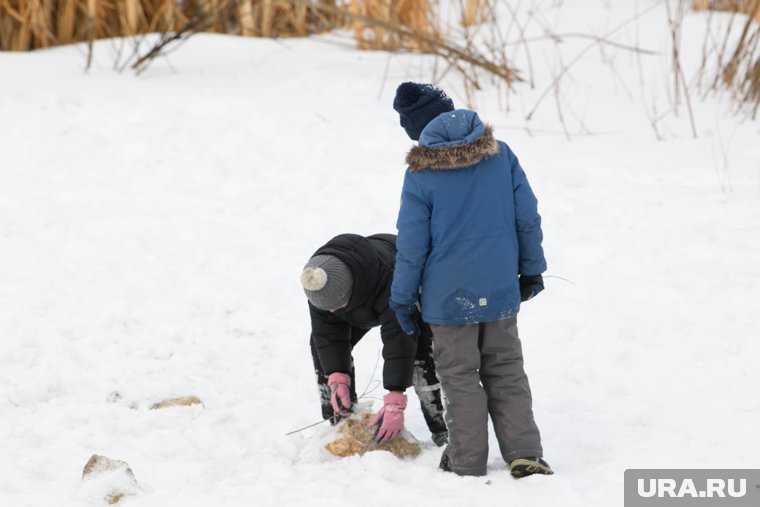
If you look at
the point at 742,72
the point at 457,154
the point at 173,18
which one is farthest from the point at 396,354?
the point at 173,18

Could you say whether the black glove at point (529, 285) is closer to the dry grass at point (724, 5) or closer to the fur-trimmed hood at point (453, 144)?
the fur-trimmed hood at point (453, 144)

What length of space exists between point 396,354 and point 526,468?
55cm

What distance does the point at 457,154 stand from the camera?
2.64 m

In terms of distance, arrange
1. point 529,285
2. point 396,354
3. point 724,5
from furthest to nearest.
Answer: point 724,5 → point 396,354 → point 529,285

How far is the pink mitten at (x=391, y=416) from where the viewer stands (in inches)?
120

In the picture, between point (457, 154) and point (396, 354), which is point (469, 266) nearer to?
point (457, 154)

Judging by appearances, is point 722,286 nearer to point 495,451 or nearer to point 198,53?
point 495,451

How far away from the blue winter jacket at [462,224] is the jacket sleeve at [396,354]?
0.86ft

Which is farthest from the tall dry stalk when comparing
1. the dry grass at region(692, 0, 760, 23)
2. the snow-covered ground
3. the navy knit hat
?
the navy knit hat

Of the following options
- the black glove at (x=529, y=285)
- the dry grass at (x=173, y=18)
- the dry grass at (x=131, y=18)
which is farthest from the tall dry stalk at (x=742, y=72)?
the black glove at (x=529, y=285)

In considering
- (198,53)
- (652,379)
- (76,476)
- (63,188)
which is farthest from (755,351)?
(198,53)

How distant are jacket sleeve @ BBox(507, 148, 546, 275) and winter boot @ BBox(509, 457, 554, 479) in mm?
590

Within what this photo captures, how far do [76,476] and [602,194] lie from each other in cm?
340

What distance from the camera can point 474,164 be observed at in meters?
2.67
